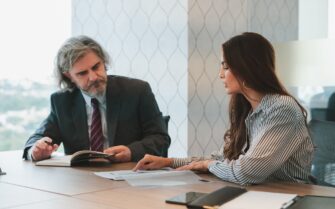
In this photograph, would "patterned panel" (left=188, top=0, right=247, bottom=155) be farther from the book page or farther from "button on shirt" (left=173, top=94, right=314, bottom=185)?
"button on shirt" (left=173, top=94, right=314, bottom=185)

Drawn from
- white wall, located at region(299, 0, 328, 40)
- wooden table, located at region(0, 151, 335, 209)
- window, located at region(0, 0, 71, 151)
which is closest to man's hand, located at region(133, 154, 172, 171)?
wooden table, located at region(0, 151, 335, 209)

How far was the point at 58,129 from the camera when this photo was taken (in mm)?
2418

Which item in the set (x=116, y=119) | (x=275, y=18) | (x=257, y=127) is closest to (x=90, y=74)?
(x=116, y=119)

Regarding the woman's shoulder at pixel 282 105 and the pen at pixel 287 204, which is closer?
the pen at pixel 287 204

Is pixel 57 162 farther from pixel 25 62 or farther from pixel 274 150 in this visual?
pixel 25 62

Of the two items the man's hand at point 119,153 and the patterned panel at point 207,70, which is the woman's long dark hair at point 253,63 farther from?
the patterned panel at point 207,70

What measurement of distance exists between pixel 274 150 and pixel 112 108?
42.1 inches

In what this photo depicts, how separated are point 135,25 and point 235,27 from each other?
678 millimetres

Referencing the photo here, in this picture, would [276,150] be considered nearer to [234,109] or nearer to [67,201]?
[234,109]

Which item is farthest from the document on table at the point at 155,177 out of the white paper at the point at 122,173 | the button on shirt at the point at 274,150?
the button on shirt at the point at 274,150

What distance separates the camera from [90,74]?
2309mm

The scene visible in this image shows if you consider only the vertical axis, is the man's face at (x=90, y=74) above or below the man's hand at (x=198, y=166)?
A: above

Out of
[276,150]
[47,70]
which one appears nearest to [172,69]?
[47,70]

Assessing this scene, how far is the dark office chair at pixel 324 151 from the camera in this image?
75.2 inches
